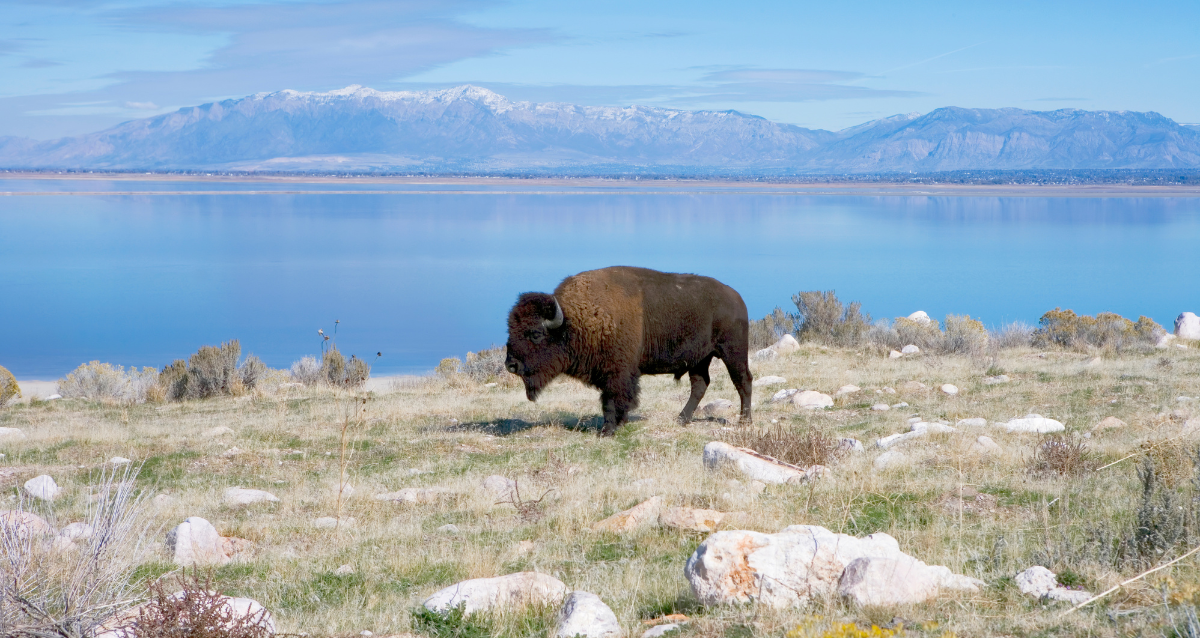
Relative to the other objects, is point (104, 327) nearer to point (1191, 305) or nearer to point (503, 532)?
point (503, 532)

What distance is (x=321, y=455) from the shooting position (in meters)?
11.9

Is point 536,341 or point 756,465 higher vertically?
point 536,341

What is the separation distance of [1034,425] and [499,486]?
609 cm

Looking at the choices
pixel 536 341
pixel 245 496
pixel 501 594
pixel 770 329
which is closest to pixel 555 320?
pixel 536 341

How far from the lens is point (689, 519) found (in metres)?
7.12

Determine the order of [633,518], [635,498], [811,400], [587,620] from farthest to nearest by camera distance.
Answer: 1. [811,400]
2. [635,498]
3. [633,518]
4. [587,620]

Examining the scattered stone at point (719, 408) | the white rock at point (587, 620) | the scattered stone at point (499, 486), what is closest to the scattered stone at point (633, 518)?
the scattered stone at point (499, 486)

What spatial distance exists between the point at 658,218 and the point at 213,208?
53826 millimetres

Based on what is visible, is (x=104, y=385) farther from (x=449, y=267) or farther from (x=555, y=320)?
(x=449, y=267)

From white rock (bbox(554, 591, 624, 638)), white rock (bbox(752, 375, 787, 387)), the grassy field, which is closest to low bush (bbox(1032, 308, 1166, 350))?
the grassy field

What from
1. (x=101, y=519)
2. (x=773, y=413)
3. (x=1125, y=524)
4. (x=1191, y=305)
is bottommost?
(x=1191, y=305)

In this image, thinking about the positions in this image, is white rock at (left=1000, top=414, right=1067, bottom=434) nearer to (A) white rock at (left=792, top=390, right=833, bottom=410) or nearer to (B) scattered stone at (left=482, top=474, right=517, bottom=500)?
(A) white rock at (left=792, top=390, right=833, bottom=410)

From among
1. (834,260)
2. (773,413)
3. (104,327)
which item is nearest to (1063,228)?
(834,260)

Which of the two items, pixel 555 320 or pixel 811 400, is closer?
pixel 555 320
